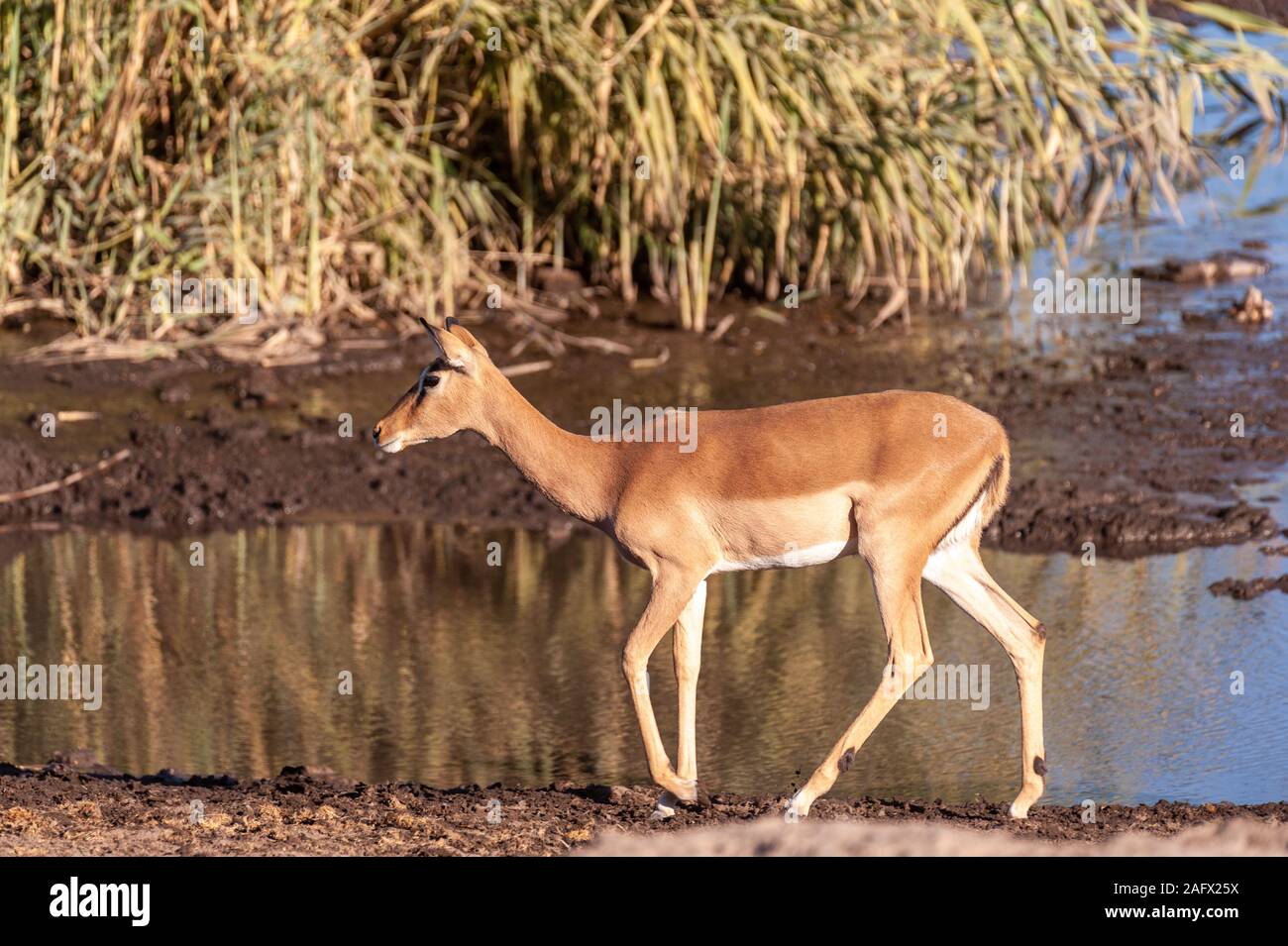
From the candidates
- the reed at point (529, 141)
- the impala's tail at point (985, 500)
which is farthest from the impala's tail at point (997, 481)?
the reed at point (529, 141)

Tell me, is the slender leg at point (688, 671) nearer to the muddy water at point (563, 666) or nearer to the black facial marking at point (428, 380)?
the muddy water at point (563, 666)

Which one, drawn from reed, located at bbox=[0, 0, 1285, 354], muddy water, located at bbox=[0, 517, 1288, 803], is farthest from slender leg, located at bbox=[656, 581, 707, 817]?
reed, located at bbox=[0, 0, 1285, 354]

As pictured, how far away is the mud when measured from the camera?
395 inches

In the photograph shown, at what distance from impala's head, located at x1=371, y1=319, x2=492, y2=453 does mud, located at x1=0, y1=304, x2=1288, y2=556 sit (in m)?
3.91

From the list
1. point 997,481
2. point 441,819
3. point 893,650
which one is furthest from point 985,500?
point 441,819

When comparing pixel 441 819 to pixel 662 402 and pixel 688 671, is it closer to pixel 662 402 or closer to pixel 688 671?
pixel 688 671

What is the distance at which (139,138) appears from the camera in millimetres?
11992

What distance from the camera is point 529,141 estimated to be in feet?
42.9

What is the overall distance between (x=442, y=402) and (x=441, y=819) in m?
1.24

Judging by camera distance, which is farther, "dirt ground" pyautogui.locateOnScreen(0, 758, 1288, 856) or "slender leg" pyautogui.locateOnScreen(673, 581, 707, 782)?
"slender leg" pyautogui.locateOnScreen(673, 581, 707, 782)

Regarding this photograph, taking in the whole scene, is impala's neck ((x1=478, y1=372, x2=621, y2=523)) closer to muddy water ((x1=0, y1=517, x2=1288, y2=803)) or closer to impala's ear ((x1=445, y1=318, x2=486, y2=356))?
impala's ear ((x1=445, y1=318, x2=486, y2=356))

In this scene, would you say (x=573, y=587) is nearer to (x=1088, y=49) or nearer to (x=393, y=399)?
(x=393, y=399)

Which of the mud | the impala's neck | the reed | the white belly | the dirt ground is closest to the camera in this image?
the dirt ground

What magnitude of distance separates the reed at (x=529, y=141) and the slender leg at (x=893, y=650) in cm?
648
